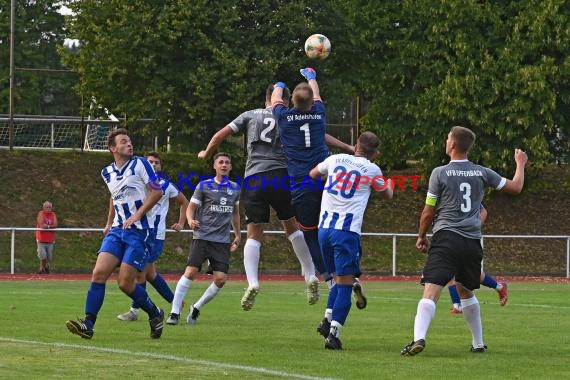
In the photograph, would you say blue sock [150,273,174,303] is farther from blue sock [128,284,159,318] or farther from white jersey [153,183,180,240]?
blue sock [128,284,159,318]

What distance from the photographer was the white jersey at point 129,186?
14.0 metres

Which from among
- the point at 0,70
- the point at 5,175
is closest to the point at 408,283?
the point at 5,175

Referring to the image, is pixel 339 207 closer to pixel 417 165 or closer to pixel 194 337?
pixel 194 337

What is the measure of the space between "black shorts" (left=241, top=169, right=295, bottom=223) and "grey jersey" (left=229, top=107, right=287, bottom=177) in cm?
8

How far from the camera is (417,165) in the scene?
1850 inches

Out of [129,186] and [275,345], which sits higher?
[129,186]

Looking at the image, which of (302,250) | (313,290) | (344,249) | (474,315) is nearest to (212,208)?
(302,250)

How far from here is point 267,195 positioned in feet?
50.9

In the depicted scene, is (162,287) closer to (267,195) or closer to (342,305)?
(267,195)

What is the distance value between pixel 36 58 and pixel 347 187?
47.8 metres

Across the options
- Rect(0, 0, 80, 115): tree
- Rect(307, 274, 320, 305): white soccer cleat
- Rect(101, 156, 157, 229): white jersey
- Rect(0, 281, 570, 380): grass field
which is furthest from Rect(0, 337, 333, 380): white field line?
Rect(0, 0, 80, 115): tree

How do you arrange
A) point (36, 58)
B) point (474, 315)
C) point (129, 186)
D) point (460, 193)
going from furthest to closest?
point (36, 58) < point (129, 186) < point (474, 315) < point (460, 193)

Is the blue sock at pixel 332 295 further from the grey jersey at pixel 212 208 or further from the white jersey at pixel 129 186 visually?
the grey jersey at pixel 212 208

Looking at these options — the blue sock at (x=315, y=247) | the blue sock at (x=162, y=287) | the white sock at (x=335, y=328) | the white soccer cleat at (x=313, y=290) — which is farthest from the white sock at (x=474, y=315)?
the blue sock at (x=162, y=287)
